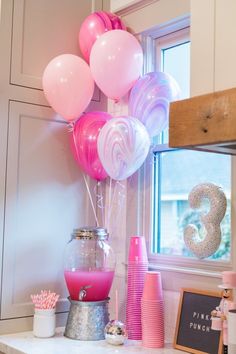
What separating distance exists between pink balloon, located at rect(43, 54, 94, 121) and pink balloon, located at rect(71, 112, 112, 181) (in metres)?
0.06

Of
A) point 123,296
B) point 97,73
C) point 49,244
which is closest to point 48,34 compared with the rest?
point 97,73

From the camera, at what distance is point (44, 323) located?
217 centimetres

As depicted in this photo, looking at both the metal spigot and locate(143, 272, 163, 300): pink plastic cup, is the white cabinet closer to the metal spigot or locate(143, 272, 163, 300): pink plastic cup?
the metal spigot

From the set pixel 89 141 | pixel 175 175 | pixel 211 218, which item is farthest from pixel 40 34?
pixel 211 218

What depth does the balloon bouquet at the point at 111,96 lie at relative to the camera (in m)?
2.10

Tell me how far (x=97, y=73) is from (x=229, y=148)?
0.85 m

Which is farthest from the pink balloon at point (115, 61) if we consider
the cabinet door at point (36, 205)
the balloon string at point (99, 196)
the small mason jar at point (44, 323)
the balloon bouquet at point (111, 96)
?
the small mason jar at point (44, 323)

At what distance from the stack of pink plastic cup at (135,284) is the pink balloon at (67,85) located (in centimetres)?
66

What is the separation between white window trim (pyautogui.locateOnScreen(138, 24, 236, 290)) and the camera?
200cm

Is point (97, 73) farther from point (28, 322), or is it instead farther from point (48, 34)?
point (28, 322)

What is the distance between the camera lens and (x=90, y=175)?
2.42m

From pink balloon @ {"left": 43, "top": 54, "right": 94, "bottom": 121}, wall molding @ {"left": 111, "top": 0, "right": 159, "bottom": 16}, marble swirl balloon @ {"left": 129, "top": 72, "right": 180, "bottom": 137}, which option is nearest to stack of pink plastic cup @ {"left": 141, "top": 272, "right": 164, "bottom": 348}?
marble swirl balloon @ {"left": 129, "top": 72, "right": 180, "bottom": 137}

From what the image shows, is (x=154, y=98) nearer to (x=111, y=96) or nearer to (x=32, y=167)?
(x=111, y=96)

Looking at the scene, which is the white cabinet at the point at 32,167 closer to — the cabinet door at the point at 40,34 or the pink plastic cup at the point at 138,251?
the cabinet door at the point at 40,34
